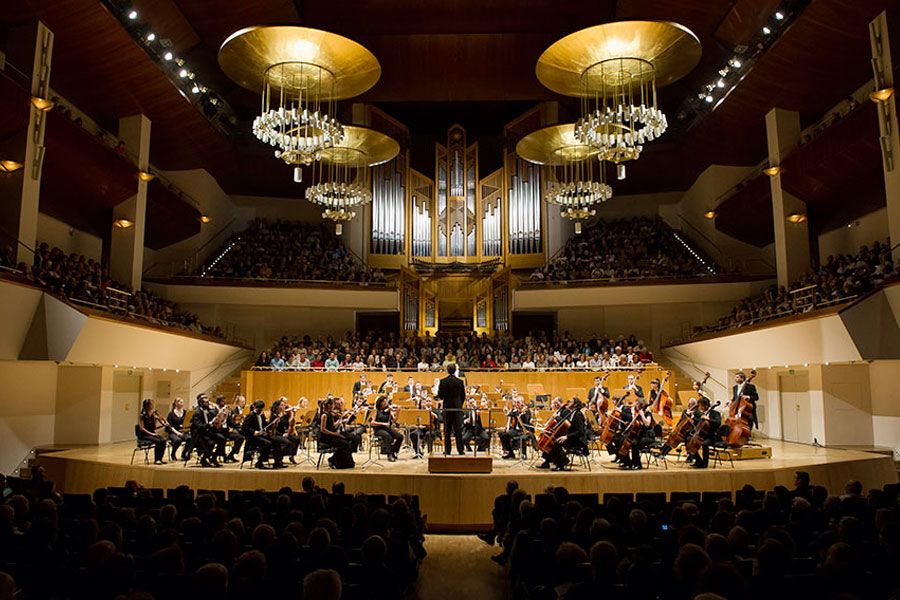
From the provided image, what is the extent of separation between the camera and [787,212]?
53.1 feet

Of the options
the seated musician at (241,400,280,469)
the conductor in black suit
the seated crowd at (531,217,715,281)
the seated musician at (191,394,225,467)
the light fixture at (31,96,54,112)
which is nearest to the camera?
the conductor in black suit

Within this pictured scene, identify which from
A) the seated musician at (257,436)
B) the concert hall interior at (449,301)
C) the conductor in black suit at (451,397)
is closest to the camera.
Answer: the concert hall interior at (449,301)

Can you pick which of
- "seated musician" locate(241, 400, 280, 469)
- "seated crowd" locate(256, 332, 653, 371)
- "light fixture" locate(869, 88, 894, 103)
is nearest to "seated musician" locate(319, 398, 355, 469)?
"seated musician" locate(241, 400, 280, 469)

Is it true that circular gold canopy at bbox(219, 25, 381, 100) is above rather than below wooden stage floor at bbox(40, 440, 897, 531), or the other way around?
above

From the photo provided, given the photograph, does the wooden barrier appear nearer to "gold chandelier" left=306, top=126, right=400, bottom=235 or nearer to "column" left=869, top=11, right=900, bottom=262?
"gold chandelier" left=306, top=126, right=400, bottom=235

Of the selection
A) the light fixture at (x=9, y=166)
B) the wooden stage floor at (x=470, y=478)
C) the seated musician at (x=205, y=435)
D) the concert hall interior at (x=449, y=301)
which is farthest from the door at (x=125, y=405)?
the seated musician at (x=205, y=435)

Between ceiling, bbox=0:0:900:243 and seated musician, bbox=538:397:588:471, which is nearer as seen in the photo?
seated musician, bbox=538:397:588:471

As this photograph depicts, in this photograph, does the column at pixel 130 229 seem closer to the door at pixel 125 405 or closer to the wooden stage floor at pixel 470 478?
the door at pixel 125 405

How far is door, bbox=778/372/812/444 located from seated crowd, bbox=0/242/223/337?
553 inches

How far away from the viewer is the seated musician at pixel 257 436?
977cm

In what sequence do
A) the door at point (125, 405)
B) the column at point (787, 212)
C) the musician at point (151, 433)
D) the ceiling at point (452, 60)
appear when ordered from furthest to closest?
the column at point (787, 212)
the door at point (125, 405)
the ceiling at point (452, 60)
the musician at point (151, 433)

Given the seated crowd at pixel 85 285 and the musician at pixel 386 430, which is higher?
the seated crowd at pixel 85 285

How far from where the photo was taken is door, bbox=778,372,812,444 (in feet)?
48.3

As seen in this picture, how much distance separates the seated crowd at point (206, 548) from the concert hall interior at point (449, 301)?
0.03 m
